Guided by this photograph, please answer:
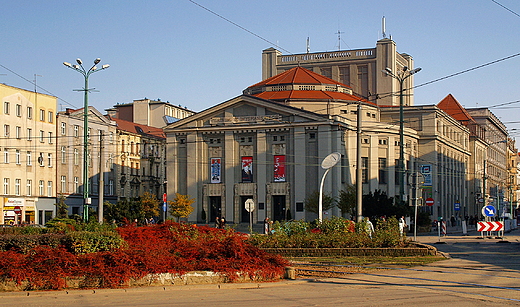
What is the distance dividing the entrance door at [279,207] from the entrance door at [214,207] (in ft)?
21.2

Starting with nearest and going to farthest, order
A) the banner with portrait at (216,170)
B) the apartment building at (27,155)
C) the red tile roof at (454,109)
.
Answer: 1. the apartment building at (27,155)
2. the banner with portrait at (216,170)
3. the red tile roof at (454,109)

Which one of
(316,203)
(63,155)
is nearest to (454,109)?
(316,203)

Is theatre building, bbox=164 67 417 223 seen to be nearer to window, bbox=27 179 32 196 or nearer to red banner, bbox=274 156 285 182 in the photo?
red banner, bbox=274 156 285 182

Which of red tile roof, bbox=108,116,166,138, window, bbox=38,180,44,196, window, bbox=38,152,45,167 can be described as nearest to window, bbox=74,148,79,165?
window, bbox=38,152,45,167

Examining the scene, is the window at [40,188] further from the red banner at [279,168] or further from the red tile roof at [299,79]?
the red tile roof at [299,79]

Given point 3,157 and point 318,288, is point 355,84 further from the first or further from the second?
point 318,288

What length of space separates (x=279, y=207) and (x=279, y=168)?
4.16 m

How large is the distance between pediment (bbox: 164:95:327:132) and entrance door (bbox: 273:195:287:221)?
26.3 ft

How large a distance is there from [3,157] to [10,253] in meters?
51.0

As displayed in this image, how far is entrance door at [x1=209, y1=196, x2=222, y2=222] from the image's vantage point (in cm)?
7494

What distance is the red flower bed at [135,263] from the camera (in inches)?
581

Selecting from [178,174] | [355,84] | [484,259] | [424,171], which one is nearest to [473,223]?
[355,84]

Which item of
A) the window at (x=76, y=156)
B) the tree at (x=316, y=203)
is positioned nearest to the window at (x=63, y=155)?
the window at (x=76, y=156)

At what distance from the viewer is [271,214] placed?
236ft
